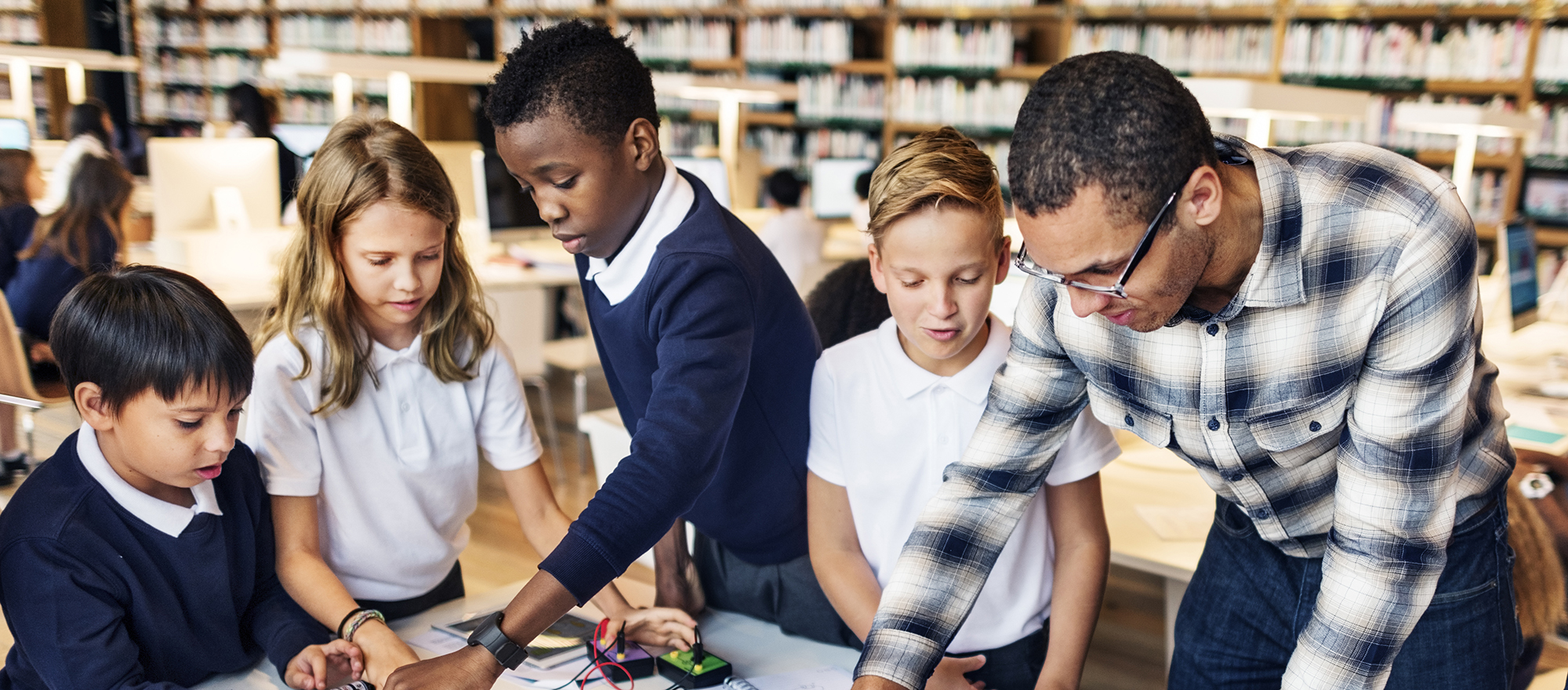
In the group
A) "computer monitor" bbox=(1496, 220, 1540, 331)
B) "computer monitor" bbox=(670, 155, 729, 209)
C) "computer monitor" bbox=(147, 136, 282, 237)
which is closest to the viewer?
"computer monitor" bbox=(1496, 220, 1540, 331)

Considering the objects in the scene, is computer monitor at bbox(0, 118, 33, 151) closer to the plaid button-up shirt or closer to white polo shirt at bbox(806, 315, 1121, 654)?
white polo shirt at bbox(806, 315, 1121, 654)

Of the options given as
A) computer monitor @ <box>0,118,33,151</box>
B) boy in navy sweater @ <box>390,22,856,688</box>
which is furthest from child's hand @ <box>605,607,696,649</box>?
computer monitor @ <box>0,118,33,151</box>

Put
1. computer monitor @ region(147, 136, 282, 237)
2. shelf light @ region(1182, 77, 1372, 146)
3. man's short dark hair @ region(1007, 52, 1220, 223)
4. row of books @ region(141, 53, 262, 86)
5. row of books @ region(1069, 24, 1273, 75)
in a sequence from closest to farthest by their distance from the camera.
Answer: man's short dark hair @ region(1007, 52, 1220, 223) < shelf light @ region(1182, 77, 1372, 146) < computer monitor @ region(147, 136, 282, 237) < row of books @ region(1069, 24, 1273, 75) < row of books @ region(141, 53, 262, 86)

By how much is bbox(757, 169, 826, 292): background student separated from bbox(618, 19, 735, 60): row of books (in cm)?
260

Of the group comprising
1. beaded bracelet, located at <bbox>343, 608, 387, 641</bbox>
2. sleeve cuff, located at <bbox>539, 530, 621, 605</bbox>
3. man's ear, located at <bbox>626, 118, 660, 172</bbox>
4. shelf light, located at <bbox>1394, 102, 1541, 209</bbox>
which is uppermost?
shelf light, located at <bbox>1394, 102, 1541, 209</bbox>

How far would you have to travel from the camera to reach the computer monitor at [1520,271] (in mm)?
3518

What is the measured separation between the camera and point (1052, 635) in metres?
1.33

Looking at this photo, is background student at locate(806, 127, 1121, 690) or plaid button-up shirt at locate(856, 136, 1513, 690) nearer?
plaid button-up shirt at locate(856, 136, 1513, 690)

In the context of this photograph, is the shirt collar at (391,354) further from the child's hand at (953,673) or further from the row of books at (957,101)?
the row of books at (957,101)

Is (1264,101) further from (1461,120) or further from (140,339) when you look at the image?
(140,339)

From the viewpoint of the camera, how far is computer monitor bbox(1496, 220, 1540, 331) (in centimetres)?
352

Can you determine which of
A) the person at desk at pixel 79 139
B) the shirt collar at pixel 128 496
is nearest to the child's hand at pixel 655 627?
the shirt collar at pixel 128 496

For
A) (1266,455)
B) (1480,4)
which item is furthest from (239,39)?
(1266,455)

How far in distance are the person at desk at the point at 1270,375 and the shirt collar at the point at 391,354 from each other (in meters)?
0.67
